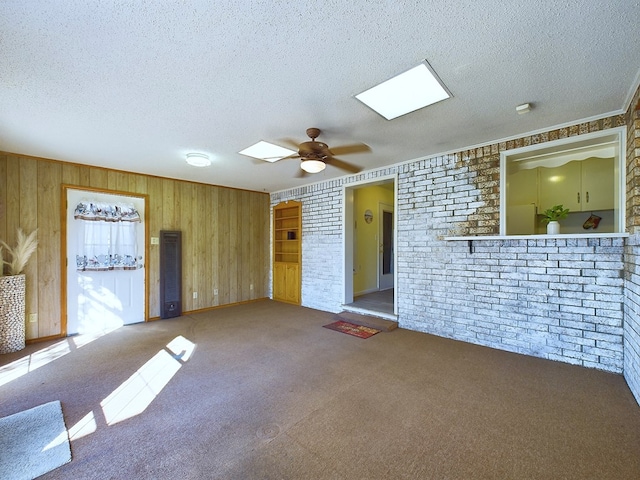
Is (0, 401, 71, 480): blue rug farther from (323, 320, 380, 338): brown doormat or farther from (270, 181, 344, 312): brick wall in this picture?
(270, 181, 344, 312): brick wall

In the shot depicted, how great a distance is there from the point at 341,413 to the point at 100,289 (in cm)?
410

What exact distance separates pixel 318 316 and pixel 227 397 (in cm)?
263

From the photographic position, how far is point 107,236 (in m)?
4.22

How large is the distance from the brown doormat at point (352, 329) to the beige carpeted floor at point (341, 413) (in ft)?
1.38

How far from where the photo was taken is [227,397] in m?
2.25

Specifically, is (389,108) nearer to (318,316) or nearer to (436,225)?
(436,225)

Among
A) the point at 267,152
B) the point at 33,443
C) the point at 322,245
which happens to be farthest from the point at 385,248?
the point at 33,443

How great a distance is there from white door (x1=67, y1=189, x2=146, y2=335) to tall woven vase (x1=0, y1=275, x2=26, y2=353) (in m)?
0.57

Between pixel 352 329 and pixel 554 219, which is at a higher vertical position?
pixel 554 219

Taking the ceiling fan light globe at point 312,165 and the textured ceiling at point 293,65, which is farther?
the ceiling fan light globe at point 312,165

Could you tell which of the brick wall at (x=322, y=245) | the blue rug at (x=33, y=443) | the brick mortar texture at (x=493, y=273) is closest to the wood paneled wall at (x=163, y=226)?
the brick wall at (x=322, y=245)

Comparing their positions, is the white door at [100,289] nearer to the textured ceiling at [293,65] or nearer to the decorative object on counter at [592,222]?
the textured ceiling at [293,65]

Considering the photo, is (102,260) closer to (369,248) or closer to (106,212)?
(106,212)

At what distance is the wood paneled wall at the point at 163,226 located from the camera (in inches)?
143
